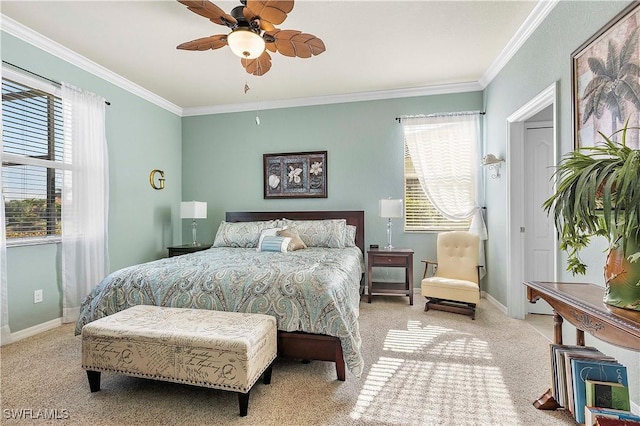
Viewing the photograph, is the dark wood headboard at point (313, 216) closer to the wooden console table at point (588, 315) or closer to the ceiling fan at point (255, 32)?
the ceiling fan at point (255, 32)

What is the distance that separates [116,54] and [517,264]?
196 inches

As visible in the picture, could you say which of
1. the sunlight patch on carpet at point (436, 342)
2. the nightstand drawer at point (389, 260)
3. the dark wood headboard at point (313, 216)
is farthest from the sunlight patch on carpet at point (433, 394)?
the dark wood headboard at point (313, 216)

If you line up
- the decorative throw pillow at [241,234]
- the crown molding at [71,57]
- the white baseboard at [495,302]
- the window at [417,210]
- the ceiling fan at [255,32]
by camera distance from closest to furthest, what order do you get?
the ceiling fan at [255,32]
the crown molding at [71,57]
the white baseboard at [495,302]
the decorative throw pillow at [241,234]
the window at [417,210]

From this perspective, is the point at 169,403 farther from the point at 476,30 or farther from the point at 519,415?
the point at 476,30

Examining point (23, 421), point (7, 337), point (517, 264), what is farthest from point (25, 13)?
point (517, 264)

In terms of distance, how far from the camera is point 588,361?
5.37ft

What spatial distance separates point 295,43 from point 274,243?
6.90 feet

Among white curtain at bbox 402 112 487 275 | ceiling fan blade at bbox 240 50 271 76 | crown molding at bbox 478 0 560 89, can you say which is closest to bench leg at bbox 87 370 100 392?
ceiling fan blade at bbox 240 50 271 76

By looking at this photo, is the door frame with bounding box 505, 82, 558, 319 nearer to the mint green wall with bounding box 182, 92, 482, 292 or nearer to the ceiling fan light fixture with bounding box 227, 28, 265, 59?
the mint green wall with bounding box 182, 92, 482, 292

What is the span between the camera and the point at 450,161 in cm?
433

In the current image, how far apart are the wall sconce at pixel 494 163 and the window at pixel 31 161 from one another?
4.77m

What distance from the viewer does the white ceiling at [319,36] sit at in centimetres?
266

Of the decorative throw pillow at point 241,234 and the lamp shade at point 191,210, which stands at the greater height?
the lamp shade at point 191,210

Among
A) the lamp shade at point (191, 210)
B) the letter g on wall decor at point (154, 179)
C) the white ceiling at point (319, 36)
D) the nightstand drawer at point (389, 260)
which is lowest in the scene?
the nightstand drawer at point (389, 260)
